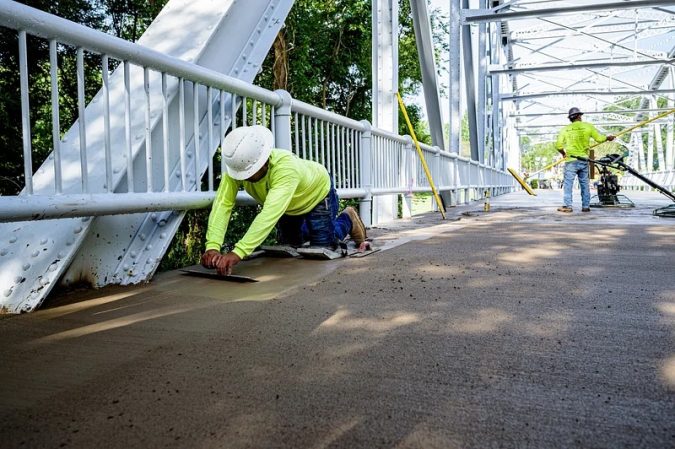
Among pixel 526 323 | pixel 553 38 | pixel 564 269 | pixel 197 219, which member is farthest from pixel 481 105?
pixel 526 323

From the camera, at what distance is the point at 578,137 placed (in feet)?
31.0

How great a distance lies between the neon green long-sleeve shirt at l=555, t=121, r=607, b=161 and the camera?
30.9 feet

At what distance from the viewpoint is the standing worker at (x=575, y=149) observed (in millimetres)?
9445

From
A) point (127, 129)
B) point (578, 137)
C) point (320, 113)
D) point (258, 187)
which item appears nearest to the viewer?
point (127, 129)

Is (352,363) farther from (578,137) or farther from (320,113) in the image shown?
(578,137)

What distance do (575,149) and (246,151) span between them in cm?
786

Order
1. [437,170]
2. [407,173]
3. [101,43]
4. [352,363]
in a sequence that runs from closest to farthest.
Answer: [352,363], [101,43], [407,173], [437,170]

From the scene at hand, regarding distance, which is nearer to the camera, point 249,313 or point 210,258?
point 249,313

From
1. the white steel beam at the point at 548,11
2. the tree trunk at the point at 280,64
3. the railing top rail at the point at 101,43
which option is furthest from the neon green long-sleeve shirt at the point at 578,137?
the railing top rail at the point at 101,43

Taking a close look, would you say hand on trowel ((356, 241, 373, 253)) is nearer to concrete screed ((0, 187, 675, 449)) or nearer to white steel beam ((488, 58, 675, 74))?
concrete screed ((0, 187, 675, 449))

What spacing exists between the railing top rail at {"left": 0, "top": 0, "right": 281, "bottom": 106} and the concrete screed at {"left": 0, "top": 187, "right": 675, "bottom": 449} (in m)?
1.25

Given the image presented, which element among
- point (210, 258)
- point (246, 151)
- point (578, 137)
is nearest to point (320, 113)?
point (246, 151)

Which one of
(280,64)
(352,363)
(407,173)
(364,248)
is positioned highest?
(280,64)

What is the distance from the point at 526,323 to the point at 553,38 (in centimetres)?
2401
